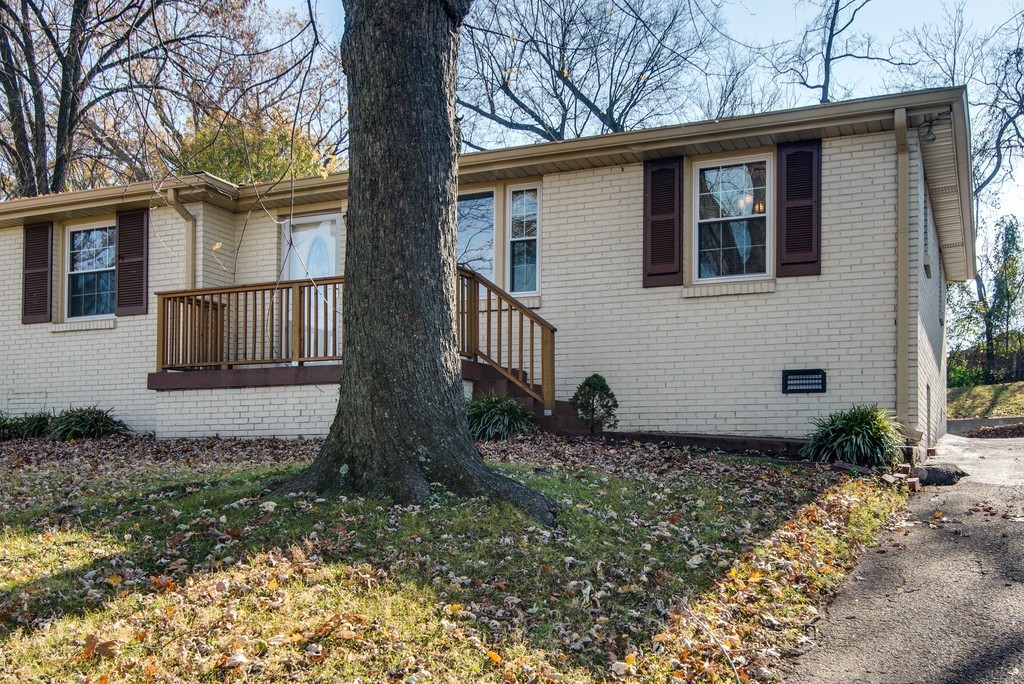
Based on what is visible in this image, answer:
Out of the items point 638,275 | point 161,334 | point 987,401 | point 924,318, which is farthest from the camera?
point 987,401

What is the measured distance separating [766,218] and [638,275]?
1647 mm

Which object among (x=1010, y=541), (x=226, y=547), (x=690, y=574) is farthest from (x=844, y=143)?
(x=226, y=547)

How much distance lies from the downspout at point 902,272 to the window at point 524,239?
4.34 meters

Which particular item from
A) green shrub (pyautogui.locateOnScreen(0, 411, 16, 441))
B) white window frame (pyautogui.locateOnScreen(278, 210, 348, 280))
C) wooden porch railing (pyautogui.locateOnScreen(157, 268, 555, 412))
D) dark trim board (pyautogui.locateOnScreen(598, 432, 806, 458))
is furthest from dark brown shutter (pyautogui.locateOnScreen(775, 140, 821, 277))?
green shrub (pyautogui.locateOnScreen(0, 411, 16, 441))

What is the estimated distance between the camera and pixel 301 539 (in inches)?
192

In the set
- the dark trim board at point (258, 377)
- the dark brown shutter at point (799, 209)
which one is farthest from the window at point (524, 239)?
the dark brown shutter at point (799, 209)

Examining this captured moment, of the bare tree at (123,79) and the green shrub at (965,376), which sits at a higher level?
the bare tree at (123,79)

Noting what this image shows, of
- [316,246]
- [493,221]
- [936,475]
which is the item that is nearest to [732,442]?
[936,475]

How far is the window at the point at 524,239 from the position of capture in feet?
37.3

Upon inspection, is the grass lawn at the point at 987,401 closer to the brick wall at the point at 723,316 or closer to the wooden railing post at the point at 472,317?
the brick wall at the point at 723,316

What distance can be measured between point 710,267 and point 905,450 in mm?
3091

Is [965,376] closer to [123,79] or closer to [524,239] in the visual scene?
[524,239]

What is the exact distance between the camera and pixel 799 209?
9.86 metres

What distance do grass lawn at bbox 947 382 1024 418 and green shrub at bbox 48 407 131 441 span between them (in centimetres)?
1841
